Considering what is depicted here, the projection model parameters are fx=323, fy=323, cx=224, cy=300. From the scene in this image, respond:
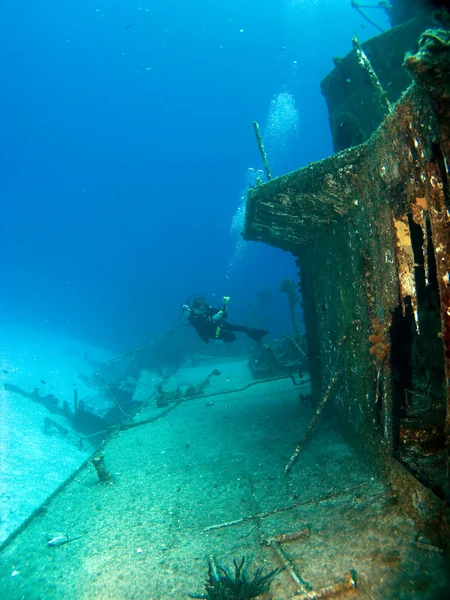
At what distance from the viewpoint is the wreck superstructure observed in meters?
1.95

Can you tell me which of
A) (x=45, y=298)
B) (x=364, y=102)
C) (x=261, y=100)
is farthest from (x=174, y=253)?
(x=364, y=102)

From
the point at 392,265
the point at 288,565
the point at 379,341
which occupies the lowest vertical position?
the point at 288,565

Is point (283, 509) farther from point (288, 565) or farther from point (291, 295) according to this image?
point (291, 295)

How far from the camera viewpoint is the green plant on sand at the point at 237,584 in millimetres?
2479

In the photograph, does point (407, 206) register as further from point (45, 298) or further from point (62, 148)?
point (62, 148)

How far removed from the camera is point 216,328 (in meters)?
8.80

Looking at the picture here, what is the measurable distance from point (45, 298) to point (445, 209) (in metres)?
137

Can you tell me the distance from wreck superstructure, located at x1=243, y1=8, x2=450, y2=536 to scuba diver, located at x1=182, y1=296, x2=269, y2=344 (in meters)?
3.34

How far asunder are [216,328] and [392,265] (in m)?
6.21

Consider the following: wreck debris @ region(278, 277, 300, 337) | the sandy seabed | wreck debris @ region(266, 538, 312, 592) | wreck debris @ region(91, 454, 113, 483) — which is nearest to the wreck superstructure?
the sandy seabed

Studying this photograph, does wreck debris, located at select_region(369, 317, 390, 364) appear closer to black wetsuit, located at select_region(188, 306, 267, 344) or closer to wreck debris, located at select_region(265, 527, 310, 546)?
wreck debris, located at select_region(265, 527, 310, 546)

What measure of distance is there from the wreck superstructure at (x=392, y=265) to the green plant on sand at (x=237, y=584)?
1441 mm

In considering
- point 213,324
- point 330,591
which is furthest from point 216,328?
point 330,591

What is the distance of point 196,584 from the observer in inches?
109
